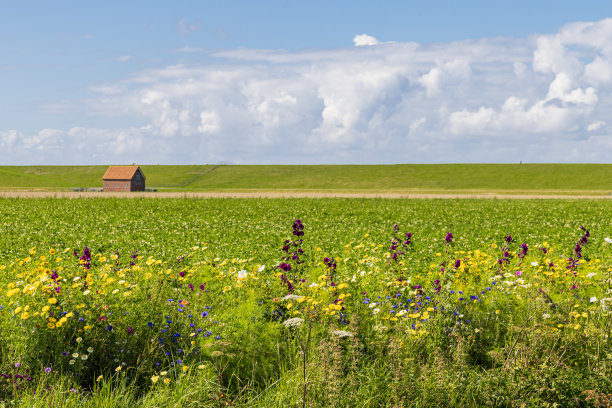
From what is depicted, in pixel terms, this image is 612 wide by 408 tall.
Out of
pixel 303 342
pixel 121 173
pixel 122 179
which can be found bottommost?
pixel 303 342

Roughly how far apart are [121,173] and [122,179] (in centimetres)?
160

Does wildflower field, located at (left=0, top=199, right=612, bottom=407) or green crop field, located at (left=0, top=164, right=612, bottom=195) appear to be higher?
green crop field, located at (left=0, top=164, right=612, bottom=195)

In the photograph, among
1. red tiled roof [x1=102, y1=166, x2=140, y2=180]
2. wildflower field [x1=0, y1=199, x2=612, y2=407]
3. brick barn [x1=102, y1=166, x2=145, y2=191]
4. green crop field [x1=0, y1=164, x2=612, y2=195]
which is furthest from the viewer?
green crop field [x1=0, y1=164, x2=612, y2=195]

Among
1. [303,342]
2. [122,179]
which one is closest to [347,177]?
[122,179]

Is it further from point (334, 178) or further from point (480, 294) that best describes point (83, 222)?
point (334, 178)

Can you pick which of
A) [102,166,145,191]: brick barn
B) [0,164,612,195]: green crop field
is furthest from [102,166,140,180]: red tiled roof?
[0,164,612,195]: green crop field

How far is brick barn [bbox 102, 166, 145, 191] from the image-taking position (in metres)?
84.5

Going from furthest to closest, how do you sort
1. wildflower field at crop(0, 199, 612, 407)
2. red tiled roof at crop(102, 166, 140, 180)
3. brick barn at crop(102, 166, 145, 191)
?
red tiled roof at crop(102, 166, 140, 180), brick barn at crop(102, 166, 145, 191), wildflower field at crop(0, 199, 612, 407)

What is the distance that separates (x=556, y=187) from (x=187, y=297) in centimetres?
11369

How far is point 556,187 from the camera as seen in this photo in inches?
4156

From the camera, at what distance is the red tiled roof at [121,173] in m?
85.1

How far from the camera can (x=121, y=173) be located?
85875 mm

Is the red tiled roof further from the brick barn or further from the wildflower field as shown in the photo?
the wildflower field

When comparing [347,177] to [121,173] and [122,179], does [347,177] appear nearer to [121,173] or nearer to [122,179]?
[121,173]
